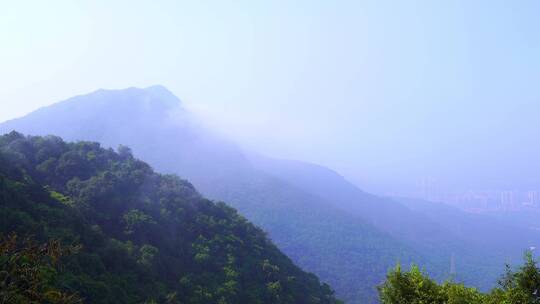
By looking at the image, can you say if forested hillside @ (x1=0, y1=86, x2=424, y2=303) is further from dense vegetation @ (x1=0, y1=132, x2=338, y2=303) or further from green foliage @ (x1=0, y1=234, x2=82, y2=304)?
green foliage @ (x1=0, y1=234, x2=82, y2=304)

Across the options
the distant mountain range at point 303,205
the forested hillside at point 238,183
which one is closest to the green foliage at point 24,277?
the forested hillside at point 238,183

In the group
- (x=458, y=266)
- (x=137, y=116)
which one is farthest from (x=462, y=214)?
(x=137, y=116)

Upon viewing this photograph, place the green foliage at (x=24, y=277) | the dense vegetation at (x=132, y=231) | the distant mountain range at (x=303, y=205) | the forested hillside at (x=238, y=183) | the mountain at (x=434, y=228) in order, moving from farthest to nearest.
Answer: the mountain at (x=434, y=228) < the distant mountain range at (x=303, y=205) < the forested hillside at (x=238, y=183) < the dense vegetation at (x=132, y=231) < the green foliage at (x=24, y=277)

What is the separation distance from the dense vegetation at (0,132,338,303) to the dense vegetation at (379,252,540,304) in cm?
1145

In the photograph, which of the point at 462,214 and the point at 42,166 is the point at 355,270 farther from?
the point at 462,214

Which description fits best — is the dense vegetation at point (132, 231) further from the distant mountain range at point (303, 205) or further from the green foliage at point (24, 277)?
the distant mountain range at point (303, 205)

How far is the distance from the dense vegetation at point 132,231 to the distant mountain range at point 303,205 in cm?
3002

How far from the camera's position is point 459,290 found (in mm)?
13922

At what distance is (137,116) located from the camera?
5531 inches

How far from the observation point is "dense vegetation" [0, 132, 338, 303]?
2147 centimetres

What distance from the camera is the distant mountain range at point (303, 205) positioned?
81125 mm

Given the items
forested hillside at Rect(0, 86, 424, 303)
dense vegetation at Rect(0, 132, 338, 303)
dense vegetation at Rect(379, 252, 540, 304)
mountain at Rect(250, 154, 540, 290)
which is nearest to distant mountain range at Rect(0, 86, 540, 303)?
forested hillside at Rect(0, 86, 424, 303)

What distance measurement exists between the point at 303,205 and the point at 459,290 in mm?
84322

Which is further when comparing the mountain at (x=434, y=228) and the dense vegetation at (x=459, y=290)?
the mountain at (x=434, y=228)
